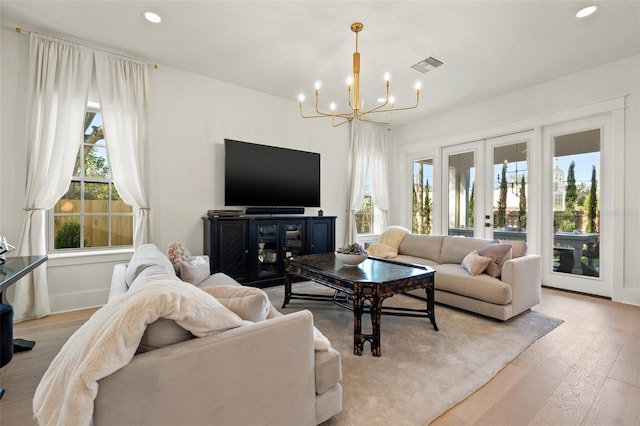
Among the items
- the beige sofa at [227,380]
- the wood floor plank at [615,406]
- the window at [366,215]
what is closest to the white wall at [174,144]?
the window at [366,215]

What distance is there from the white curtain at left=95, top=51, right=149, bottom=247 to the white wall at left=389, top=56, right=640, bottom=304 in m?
4.70

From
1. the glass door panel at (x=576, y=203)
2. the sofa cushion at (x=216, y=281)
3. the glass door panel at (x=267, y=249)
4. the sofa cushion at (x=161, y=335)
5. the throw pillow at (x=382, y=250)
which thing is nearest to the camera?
the sofa cushion at (x=161, y=335)

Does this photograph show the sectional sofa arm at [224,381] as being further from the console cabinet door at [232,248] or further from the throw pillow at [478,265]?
the console cabinet door at [232,248]

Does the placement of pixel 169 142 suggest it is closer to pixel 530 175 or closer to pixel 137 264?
pixel 137 264

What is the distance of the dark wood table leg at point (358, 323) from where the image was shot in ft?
7.26

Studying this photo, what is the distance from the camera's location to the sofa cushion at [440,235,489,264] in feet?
12.0

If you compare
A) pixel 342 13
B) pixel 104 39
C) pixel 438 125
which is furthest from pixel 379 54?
pixel 104 39

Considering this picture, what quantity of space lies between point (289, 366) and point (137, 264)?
111 centimetres

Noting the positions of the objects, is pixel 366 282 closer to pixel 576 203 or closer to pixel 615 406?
pixel 615 406

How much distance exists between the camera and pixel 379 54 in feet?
10.9

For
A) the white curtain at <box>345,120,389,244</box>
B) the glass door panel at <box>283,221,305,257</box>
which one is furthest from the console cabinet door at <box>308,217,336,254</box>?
the white curtain at <box>345,120,389,244</box>

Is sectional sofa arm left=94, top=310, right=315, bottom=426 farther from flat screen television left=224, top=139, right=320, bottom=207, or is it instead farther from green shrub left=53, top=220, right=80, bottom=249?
green shrub left=53, top=220, right=80, bottom=249

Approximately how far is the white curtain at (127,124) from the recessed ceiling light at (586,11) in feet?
14.8

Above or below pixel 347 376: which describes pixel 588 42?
above
